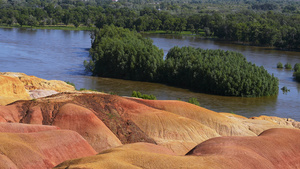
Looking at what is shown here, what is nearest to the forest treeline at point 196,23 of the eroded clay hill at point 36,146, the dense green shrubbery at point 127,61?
the dense green shrubbery at point 127,61

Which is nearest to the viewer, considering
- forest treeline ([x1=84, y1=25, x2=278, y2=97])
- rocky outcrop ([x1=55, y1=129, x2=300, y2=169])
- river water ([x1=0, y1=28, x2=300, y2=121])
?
rocky outcrop ([x1=55, y1=129, x2=300, y2=169])

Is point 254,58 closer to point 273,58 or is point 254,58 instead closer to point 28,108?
point 273,58

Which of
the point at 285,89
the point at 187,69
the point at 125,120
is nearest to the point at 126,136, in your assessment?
the point at 125,120

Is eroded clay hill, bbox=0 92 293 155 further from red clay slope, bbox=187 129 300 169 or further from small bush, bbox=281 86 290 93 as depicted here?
small bush, bbox=281 86 290 93

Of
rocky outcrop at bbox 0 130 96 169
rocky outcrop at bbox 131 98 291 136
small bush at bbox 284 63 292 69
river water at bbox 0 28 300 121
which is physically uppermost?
rocky outcrop at bbox 0 130 96 169

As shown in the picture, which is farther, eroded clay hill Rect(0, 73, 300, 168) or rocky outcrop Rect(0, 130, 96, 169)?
rocky outcrop Rect(0, 130, 96, 169)

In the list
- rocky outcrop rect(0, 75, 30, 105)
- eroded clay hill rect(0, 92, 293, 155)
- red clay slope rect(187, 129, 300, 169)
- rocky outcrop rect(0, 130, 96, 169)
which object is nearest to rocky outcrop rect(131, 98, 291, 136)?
eroded clay hill rect(0, 92, 293, 155)

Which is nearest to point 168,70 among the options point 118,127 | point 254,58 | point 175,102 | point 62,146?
point 254,58
